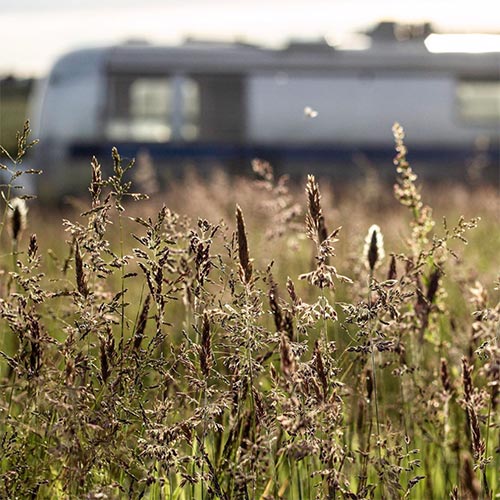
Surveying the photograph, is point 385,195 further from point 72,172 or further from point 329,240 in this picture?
point 329,240

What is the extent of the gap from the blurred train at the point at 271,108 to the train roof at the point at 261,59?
14 mm

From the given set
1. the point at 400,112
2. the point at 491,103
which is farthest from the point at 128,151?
the point at 491,103

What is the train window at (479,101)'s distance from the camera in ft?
48.6

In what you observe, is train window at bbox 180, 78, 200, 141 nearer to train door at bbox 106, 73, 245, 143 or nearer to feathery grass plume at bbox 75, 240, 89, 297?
train door at bbox 106, 73, 245, 143

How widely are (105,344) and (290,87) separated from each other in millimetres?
12870

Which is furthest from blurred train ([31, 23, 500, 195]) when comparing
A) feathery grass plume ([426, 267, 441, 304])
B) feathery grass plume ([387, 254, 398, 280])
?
feathery grass plume ([387, 254, 398, 280])

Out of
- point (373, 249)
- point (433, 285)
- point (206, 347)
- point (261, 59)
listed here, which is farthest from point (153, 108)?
point (206, 347)

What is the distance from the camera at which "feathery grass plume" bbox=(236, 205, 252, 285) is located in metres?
1.59

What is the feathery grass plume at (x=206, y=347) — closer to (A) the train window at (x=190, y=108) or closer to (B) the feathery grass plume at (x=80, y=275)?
(B) the feathery grass plume at (x=80, y=275)

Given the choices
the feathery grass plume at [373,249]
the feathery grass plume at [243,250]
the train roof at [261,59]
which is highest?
the train roof at [261,59]

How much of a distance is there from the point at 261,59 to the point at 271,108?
722 millimetres

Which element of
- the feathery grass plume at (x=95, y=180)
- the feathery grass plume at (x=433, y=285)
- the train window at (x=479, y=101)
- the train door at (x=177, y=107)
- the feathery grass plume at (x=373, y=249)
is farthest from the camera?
the train window at (x=479, y=101)

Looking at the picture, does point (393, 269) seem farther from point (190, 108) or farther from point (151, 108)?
point (151, 108)

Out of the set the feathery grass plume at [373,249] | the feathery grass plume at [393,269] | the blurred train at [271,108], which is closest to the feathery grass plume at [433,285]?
the feathery grass plume at [393,269]
